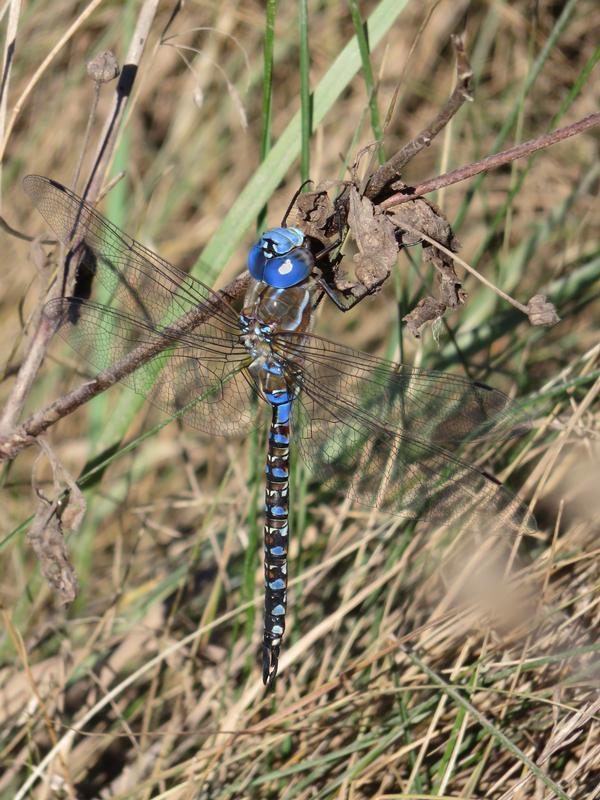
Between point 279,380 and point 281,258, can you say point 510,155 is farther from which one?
point 279,380

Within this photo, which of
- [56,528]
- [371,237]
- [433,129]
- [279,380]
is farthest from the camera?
[279,380]

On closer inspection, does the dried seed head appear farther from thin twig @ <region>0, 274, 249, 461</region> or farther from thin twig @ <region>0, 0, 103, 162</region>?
thin twig @ <region>0, 274, 249, 461</region>

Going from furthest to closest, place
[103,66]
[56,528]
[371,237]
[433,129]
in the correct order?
[56,528], [103,66], [371,237], [433,129]

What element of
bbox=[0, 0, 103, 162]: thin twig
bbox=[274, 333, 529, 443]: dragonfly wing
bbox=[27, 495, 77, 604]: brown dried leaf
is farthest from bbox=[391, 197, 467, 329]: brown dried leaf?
bbox=[27, 495, 77, 604]: brown dried leaf

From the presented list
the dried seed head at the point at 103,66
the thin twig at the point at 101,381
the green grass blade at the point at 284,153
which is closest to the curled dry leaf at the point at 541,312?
the thin twig at the point at 101,381

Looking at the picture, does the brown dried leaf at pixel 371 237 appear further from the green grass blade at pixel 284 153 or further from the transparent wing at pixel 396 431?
the green grass blade at pixel 284 153

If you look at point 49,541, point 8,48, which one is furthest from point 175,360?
point 8,48

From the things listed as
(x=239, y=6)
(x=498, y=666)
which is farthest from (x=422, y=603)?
(x=239, y=6)

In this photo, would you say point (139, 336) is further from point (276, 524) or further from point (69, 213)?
point (276, 524)
